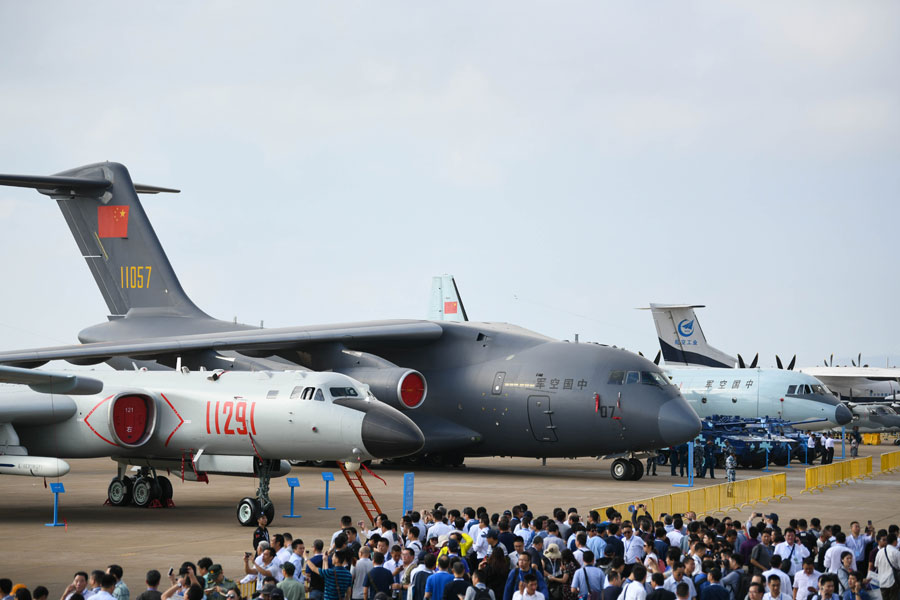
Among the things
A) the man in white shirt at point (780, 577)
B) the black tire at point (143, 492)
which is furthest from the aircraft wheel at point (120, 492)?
the man in white shirt at point (780, 577)

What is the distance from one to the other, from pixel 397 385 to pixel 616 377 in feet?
17.7

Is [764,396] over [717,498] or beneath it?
over

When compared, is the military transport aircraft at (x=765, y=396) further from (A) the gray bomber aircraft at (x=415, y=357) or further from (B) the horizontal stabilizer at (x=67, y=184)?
(B) the horizontal stabilizer at (x=67, y=184)

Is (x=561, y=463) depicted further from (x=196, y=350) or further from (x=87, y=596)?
(x=87, y=596)

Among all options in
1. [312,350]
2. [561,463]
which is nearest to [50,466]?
[312,350]

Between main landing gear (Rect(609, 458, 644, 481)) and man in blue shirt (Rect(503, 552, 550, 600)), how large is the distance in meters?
17.8

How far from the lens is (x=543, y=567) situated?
10.4 m

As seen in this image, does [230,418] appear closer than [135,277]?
Yes

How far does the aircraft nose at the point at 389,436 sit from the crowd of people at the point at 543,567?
14.4 ft

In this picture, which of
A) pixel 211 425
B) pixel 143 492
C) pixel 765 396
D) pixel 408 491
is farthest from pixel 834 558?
pixel 765 396

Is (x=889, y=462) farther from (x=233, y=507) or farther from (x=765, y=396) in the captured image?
(x=233, y=507)

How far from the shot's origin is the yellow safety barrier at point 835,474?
25.5m

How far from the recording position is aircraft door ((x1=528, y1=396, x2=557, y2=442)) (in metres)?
26.1

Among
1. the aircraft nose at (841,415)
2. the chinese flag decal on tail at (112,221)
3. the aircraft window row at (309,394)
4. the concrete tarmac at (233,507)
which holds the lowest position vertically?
the concrete tarmac at (233,507)
